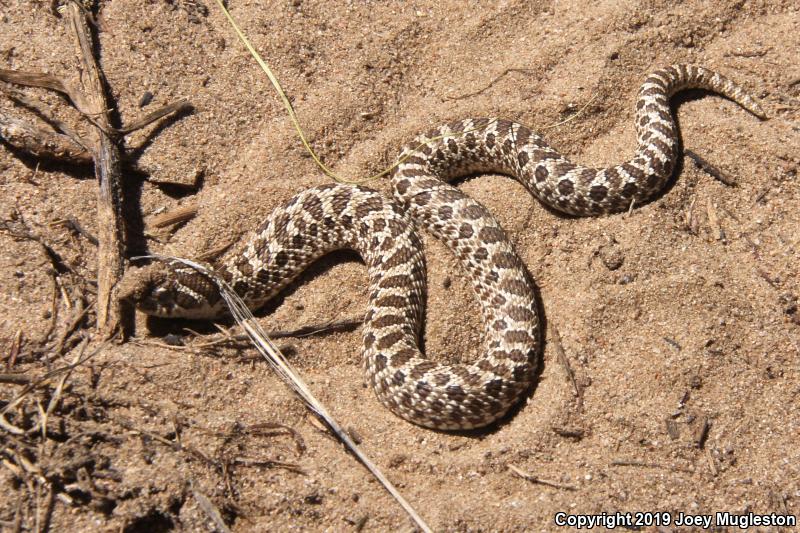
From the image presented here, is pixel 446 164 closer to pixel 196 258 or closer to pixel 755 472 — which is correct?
pixel 196 258

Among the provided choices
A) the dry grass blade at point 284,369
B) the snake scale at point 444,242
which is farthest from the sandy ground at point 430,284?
Result: the snake scale at point 444,242

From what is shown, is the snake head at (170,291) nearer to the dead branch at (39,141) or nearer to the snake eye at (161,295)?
the snake eye at (161,295)

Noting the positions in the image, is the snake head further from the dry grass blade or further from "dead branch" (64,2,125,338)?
"dead branch" (64,2,125,338)

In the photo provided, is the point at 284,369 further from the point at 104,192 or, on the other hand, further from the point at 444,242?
the point at 104,192

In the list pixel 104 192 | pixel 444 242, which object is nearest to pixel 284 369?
pixel 444 242

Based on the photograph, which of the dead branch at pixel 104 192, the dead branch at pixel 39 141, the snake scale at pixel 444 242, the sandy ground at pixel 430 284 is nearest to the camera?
the sandy ground at pixel 430 284

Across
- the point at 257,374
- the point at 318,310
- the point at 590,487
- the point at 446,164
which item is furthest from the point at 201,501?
the point at 446,164

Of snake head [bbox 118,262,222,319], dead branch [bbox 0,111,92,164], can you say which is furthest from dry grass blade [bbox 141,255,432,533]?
dead branch [bbox 0,111,92,164]
